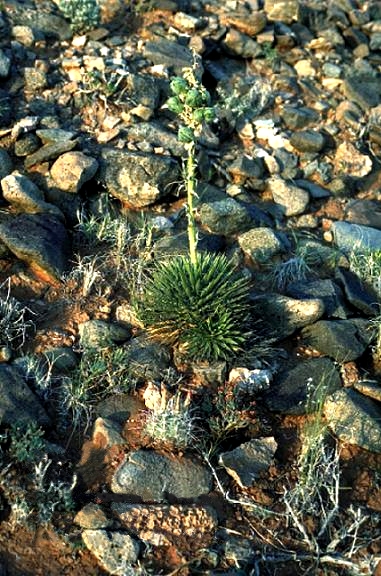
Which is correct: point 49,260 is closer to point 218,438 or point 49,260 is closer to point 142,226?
point 142,226

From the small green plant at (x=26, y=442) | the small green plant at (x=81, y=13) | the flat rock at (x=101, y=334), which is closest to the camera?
the small green plant at (x=26, y=442)

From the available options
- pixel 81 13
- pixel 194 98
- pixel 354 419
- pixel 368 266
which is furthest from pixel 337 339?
pixel 81 13

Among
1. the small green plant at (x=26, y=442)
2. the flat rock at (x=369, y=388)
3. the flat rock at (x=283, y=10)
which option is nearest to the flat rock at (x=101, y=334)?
the small green plant at (x=26, y=442)

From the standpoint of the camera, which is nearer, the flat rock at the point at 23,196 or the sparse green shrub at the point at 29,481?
the sparse green shrub at the point at 29,481

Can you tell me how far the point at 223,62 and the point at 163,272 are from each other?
4149 mm

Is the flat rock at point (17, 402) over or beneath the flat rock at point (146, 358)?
over

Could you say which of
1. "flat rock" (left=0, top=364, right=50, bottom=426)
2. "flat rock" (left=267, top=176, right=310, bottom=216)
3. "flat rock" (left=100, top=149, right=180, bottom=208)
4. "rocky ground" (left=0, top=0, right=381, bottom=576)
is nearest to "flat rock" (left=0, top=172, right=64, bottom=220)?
"rocky ground" (left=0, top=0, right=381, bottom=576)

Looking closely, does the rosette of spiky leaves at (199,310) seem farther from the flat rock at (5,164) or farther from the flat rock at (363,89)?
the flat rock at (363,89)

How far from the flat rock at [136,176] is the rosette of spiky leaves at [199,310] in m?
1.56

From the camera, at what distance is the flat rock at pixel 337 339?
6.23 m

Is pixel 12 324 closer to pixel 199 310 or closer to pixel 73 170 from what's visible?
pixel 199 310

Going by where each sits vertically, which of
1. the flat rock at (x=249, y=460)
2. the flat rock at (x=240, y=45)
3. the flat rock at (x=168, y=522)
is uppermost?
the flat rock at (x=240, y=45)

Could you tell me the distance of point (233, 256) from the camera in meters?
7.04

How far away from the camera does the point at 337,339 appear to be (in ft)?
20.5
